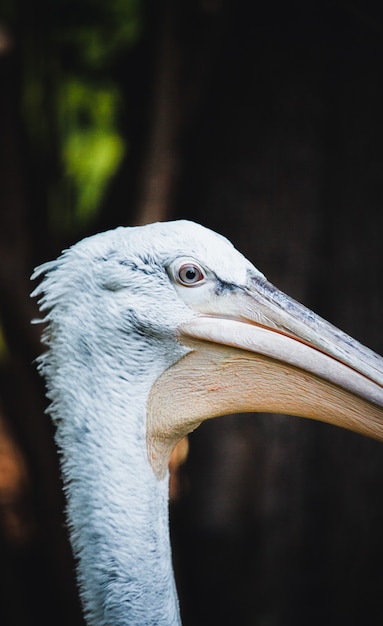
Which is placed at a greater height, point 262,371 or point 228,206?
point 228,206

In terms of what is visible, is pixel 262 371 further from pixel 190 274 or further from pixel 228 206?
pixel 228 206

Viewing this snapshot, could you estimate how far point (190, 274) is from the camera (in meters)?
1.63

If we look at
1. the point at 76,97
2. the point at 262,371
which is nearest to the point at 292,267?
the point at 76,97

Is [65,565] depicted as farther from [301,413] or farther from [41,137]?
[301,413]

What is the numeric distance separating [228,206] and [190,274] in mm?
2377

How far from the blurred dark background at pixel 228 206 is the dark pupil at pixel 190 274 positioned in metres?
2.08

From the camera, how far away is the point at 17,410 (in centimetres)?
387

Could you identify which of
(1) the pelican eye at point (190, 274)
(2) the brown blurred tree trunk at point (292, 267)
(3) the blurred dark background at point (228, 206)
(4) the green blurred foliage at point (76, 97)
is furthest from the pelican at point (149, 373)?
A: (4) the green blurred foliage at point (76, 97)

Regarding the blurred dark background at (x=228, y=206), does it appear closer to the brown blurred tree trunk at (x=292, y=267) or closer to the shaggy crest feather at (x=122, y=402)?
the brown blurred tree trunk at (x=292, y=267)

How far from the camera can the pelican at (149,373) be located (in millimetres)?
1623

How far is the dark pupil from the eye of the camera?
1630mm

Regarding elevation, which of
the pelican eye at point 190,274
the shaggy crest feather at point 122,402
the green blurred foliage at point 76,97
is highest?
the green blurred foliage at point 76,97

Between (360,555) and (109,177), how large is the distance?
8.83 feet

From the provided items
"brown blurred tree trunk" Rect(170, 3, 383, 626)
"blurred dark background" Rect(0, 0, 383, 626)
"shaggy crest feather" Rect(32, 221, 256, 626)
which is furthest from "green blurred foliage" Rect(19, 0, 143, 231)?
"shaggy crest feather" Rect(32, 221, 256, 626)
